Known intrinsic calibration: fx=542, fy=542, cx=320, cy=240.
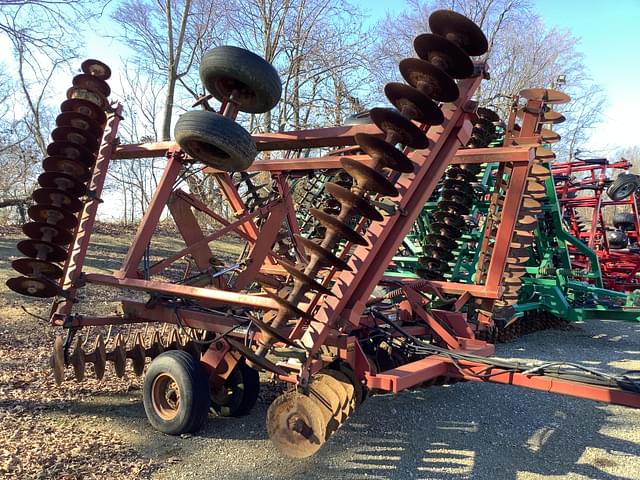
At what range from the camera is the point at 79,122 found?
4980 millimetres

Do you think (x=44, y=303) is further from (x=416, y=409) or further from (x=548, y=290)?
(x=548, y=290)

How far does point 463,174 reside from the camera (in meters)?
6.45

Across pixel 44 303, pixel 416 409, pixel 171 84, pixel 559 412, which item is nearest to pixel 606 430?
pixel 559 412

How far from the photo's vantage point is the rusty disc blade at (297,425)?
3227mm

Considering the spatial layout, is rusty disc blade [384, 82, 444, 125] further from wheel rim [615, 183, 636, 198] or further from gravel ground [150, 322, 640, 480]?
wheel rim [615, 183, 636, 198]

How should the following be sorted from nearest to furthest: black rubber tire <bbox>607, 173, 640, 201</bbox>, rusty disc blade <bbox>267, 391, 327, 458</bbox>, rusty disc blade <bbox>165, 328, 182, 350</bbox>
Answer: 1. rusty disc blade <bbox>267, 391, 327, 458</bbox>
2. rusty disc blade <bbox>165, 328, 182, 350</bbox>
3. black rubber tire <bbox>607, 173, 640, 201</bbox>

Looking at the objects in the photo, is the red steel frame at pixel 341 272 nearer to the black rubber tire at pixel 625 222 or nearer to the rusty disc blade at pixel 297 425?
the rusty disc blade at pixel 297 425

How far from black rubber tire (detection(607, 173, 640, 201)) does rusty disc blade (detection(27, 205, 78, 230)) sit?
8921 mm

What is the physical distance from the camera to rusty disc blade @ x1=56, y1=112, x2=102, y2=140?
4.93m

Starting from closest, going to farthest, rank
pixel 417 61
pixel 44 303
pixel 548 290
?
pixel 417 61 < pixel 548 290 < pixel 44 303

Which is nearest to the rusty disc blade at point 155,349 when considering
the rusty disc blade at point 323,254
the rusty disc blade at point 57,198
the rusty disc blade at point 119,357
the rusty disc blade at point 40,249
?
the rusty disc blade at point 119,357

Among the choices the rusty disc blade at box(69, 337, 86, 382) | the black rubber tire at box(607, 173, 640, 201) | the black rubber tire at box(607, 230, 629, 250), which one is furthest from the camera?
the black rubber tire at box(607, 230, 629, 250)

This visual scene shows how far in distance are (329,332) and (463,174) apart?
3.74 metres

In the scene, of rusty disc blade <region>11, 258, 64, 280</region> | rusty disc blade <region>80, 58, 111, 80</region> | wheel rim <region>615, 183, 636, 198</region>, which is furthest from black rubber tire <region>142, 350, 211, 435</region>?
wheel rim <region>615, 183, 636, 198</region>
